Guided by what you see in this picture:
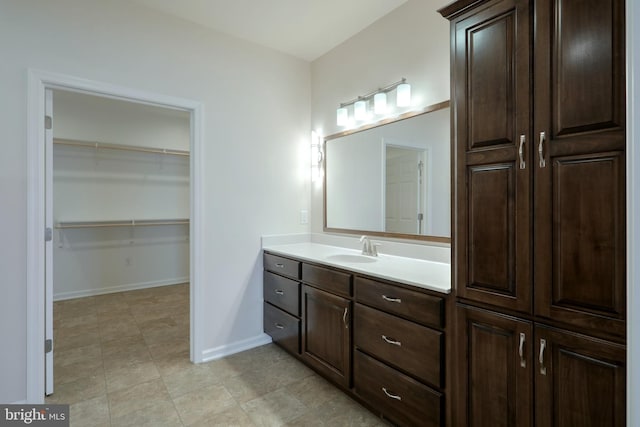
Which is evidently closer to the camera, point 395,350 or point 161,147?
point 395,350

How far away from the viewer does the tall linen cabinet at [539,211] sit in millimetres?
1065

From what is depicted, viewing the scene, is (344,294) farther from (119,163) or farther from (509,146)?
Answer: (119,163)

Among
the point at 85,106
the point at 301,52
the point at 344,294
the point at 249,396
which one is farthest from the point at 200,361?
the point at 85,106

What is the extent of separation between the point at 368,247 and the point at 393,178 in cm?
58

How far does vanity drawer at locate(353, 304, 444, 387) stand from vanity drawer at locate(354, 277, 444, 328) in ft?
0.13

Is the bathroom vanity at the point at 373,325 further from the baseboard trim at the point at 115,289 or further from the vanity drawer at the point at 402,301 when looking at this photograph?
the baseboard trim at the point at 115,289

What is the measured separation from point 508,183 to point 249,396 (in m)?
2.05

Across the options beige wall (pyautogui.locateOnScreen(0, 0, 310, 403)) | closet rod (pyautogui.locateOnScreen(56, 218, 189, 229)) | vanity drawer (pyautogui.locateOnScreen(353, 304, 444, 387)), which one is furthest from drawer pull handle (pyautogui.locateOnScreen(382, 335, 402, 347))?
closet rod (pyautogui.locateOnScreen(56, 218, 189, 229))

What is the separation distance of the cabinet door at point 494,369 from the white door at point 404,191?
0.95 metres

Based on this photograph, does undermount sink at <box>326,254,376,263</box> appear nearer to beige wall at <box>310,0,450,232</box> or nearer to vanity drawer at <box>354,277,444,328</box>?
vanity drawer at <box>354,277,444,328</box>

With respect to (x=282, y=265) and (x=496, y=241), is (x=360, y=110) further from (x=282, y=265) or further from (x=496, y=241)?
(x=496, y=241)

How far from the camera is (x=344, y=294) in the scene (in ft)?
6.85

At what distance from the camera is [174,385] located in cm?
232

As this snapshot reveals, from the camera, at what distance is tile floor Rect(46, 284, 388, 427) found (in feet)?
6.44
